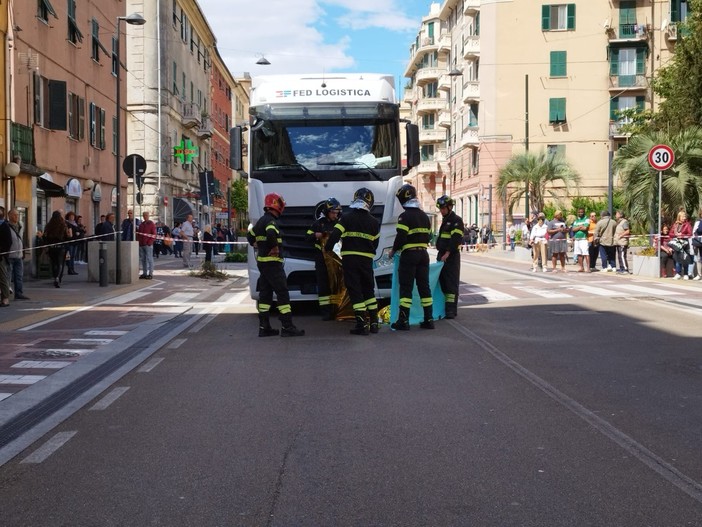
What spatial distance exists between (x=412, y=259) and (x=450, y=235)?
1.50 metres

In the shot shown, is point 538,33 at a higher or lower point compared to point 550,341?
higher

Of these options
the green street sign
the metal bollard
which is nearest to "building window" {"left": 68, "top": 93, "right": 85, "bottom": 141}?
the metal bollard

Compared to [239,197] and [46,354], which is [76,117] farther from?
[239,197]

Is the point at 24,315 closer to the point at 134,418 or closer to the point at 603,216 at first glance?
the point at 134,418

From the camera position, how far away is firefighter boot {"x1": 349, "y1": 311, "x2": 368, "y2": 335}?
1180 centimetres

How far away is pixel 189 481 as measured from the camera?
5168 mm

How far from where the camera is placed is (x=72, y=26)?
A: 2691 cm

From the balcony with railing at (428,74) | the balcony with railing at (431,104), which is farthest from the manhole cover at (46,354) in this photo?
the balcony with railing at (428,74)

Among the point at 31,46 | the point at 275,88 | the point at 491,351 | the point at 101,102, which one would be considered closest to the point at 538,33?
the point at 101,102

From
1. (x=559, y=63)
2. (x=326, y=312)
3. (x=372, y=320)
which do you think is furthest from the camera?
(x=559, y=63)

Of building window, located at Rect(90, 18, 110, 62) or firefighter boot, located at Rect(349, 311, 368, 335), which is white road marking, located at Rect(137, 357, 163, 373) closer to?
firefighter boot, located at Rect(349, 311, 368, 335)

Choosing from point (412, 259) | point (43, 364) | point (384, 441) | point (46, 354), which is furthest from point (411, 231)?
point (384, 441)

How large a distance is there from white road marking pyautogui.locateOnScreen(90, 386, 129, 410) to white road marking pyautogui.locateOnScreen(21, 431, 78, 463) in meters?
0.94

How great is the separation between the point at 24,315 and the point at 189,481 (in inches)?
398
